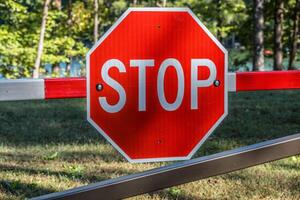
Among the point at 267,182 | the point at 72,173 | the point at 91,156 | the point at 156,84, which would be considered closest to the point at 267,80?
the point at 156,84

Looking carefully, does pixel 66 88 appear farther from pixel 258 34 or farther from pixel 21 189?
pixel 258 34

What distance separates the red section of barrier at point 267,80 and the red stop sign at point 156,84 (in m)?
0.19

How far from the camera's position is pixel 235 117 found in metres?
8.45

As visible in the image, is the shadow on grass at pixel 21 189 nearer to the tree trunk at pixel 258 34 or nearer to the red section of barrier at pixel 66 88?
the red section of barrier at pixel 66 88

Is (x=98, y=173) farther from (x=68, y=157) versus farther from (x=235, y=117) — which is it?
(x=235, y=117)

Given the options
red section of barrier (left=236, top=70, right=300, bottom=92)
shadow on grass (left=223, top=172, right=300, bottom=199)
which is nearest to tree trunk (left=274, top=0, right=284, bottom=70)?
shadow on grass (left=223, top=172, right=300, bottom=199)

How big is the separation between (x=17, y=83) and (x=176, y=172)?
2.65 feet

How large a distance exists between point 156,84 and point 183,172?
0.55m

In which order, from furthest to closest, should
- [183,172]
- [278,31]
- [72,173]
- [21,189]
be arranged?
[278,31] < [72,173] < [21,189] < [183,172]

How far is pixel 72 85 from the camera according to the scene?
9.04ft

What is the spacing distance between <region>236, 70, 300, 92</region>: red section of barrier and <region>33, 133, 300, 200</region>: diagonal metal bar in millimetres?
635

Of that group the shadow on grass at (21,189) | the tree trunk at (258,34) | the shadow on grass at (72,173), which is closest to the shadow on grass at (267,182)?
the shadow on grass at (72,173)

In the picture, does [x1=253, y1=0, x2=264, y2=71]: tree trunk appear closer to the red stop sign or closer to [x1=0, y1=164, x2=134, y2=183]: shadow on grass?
[x1=0, y1=164, x2=134, y2=183]: shadow on grass

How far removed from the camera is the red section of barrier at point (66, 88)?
2.73 m
